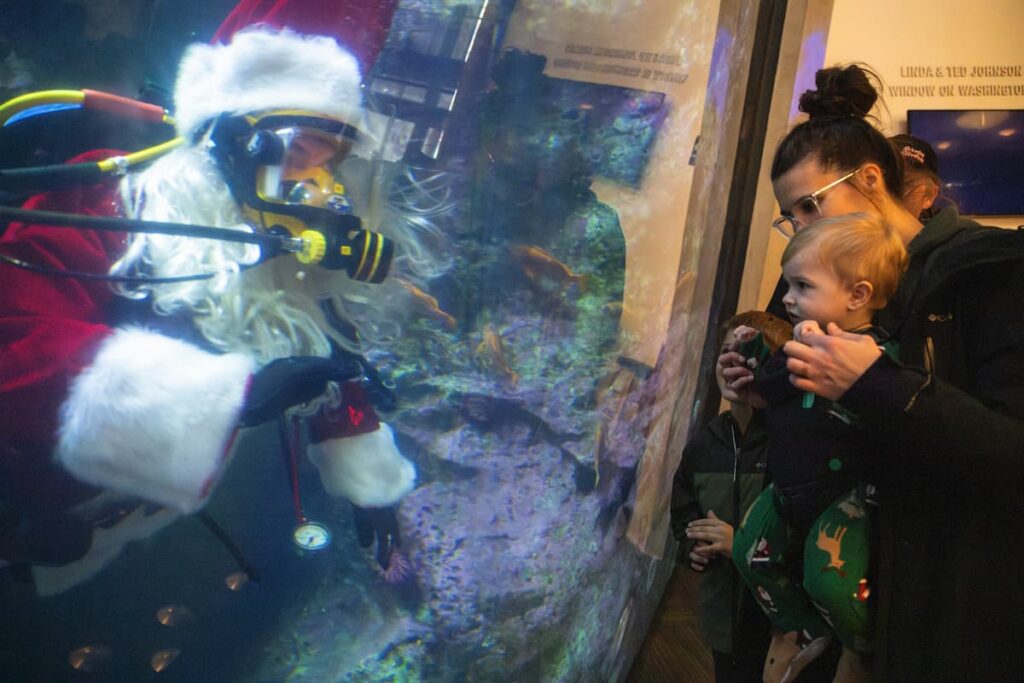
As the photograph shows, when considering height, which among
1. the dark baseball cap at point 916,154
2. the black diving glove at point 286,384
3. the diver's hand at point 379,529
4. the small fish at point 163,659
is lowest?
the small fish at point 163,659

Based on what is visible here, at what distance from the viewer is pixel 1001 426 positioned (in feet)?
3.14

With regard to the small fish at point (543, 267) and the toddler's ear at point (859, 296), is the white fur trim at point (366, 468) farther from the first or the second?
the toddler's ear at point (859, 296)

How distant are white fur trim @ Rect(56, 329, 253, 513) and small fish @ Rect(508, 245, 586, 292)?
22.2 inches

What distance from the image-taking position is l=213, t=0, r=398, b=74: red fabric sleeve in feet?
2.83

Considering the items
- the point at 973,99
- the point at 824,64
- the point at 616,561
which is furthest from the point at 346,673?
the point at 973,99

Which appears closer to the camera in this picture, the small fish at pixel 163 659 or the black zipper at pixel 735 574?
the small fish at pixel 163 659

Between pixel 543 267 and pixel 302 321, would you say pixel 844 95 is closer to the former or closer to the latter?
pixel 543 267

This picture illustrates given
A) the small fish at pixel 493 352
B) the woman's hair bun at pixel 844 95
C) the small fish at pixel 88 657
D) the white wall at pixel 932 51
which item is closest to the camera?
the small fish at pixel 88 657

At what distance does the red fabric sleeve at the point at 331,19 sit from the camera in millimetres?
863

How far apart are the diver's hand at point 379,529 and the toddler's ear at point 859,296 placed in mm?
838

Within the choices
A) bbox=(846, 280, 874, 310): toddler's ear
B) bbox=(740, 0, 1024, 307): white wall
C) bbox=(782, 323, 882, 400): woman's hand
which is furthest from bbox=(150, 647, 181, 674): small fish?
bbox=(740, 0, 1024, 307): white wall

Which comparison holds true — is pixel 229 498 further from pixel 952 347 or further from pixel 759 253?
pixel 759 253

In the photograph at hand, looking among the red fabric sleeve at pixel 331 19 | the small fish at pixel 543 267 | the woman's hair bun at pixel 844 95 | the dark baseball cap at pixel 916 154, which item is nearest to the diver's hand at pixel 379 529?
the small fish at pixel 543 267

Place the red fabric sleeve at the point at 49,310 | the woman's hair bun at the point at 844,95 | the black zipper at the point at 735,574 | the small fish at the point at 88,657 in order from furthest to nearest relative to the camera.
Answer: the black zipper at the point at 735,574 → the woman's hair bun at the point at 844,95 → the small fish at the point at 88,657 → the red fabric sleeve at the point at 49,310
